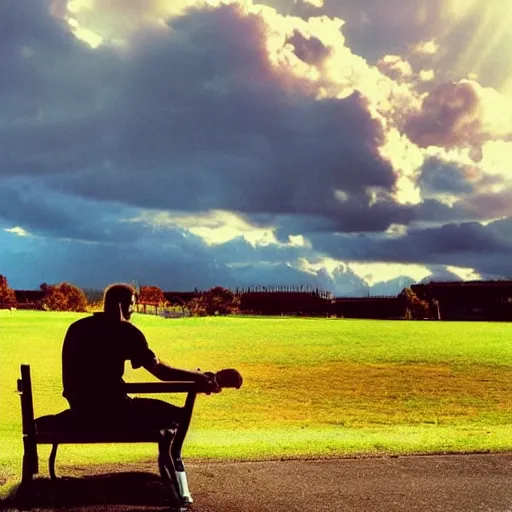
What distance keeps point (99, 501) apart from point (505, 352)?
31.3 m

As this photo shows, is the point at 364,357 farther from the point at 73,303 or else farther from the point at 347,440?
the point at 73,303

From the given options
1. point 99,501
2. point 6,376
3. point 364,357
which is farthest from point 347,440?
point 364,357

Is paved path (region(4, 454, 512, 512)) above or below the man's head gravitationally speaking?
below

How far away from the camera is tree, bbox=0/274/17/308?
6450 cm

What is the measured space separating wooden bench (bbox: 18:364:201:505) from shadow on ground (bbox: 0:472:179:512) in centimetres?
19

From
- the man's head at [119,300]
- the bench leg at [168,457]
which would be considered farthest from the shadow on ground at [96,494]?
the man's head at [119,300]

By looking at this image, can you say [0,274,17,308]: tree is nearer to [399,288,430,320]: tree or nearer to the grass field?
the grass field

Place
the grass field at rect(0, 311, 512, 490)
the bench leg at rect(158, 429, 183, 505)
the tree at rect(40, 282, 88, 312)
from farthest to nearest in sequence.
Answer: the tree at rect(40, 282, 88, 312) < the grass field at rect(0, 311, 512, 490) < the bench leg at rect(158, 429, 183, 505)

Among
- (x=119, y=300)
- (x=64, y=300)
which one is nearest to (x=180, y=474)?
(x=119, y=300)

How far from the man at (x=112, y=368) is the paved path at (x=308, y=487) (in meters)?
0.74

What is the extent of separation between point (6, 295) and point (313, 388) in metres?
47.6

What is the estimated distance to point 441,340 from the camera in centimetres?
4256

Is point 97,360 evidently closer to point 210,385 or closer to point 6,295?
point 210,385

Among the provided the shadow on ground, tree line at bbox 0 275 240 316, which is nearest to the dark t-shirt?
the shadow on ground
